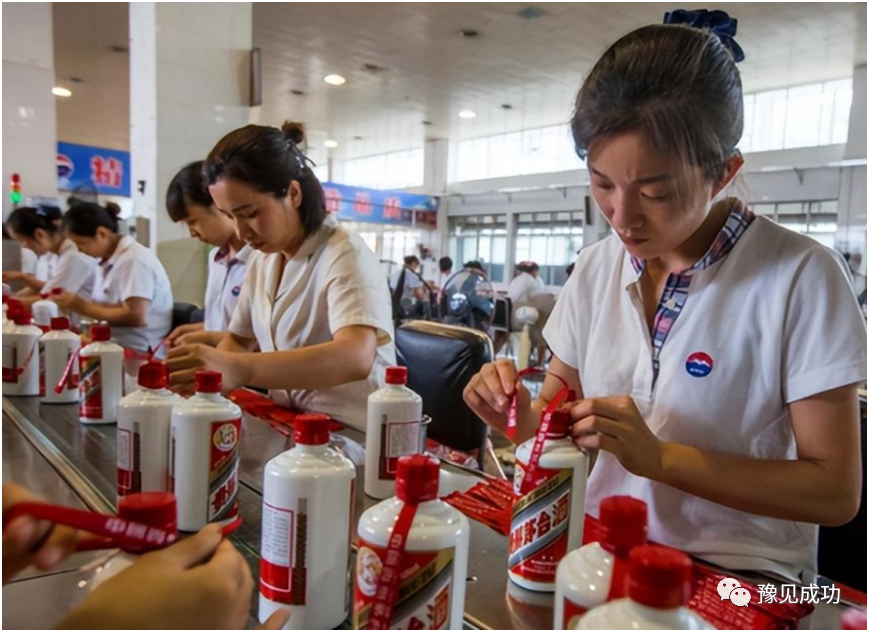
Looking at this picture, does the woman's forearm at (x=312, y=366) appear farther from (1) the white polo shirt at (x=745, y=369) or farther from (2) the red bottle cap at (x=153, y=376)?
(1) the white polo shirt at (x=745, y=369)

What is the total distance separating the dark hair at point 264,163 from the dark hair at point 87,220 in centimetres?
218

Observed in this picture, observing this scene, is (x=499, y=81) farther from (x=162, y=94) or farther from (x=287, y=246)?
(x=287, y=246)

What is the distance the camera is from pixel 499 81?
875 cm

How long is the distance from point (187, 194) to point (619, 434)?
231cm

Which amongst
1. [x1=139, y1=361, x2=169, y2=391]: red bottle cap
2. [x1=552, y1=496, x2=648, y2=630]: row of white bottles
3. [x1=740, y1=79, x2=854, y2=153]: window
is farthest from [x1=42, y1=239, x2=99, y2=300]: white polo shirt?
[x1=740, y1=79, x2=854, y2=153]: window

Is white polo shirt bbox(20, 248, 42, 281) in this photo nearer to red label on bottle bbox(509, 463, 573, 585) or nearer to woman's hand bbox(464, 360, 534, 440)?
woman's hand bbox(464, 360, 534, 440)

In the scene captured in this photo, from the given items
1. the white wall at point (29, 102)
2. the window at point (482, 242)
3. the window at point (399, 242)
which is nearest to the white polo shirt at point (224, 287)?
the white wall at point (29, 102)

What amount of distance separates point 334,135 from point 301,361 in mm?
11667

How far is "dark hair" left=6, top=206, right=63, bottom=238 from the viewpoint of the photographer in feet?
14.9

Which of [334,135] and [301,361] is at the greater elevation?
[334,135]

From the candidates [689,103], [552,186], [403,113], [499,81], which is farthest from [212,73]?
[552,186]

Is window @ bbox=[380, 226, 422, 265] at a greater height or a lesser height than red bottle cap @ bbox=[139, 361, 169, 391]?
greater

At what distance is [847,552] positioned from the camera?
6.50ft

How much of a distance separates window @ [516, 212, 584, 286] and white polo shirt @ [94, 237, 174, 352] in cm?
915
